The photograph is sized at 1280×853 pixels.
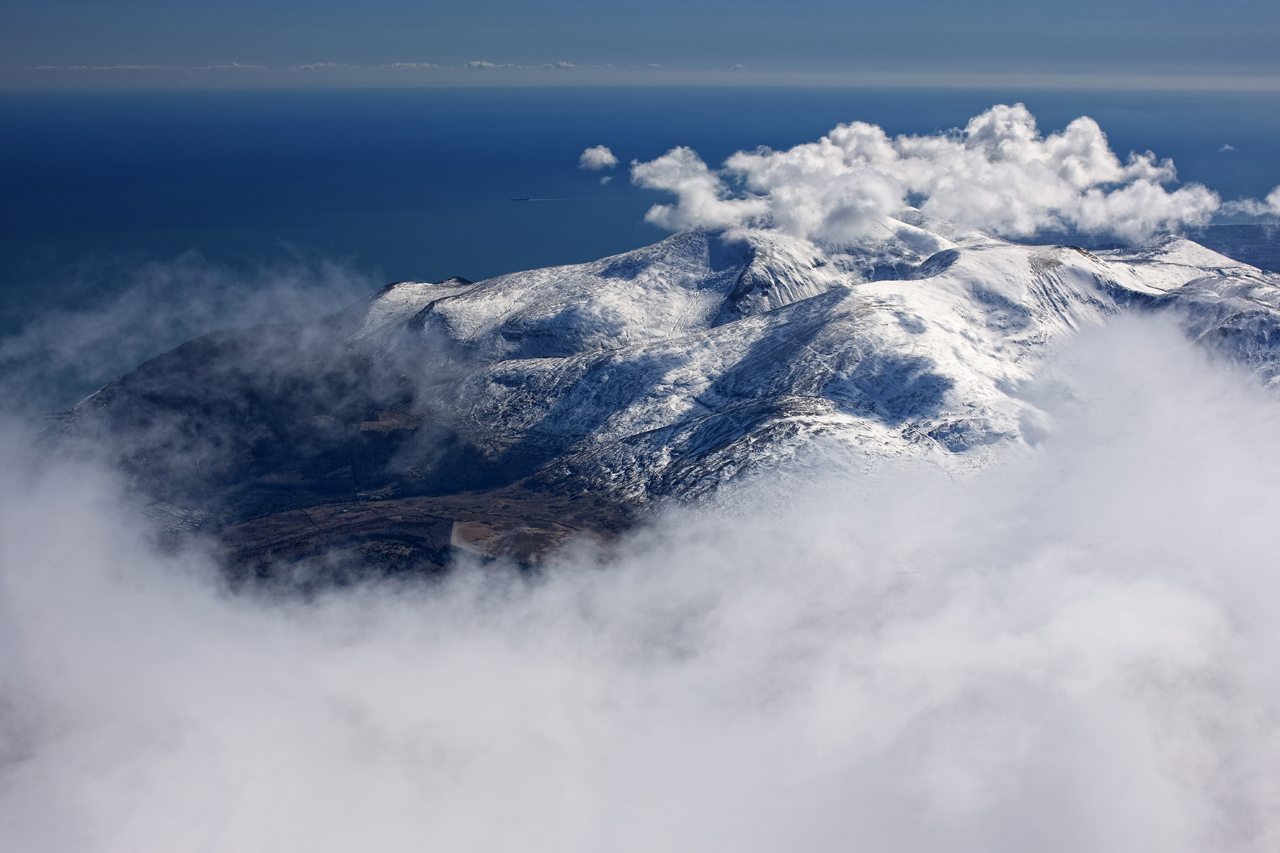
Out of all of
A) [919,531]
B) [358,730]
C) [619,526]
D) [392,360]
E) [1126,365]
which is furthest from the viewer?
[392,360]

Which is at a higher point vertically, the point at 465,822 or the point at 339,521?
the point at 339,521

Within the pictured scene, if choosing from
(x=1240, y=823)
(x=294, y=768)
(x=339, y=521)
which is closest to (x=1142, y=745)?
(x=1240, y=823)

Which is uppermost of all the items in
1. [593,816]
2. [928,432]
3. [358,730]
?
[928,432]

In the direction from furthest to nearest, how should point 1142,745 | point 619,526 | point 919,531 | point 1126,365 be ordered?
point 1126,365 → point 619,526 → point 919,531 → point 1142,745

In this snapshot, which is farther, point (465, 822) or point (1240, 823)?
point (465, 822)

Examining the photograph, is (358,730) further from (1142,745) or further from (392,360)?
(392,360)

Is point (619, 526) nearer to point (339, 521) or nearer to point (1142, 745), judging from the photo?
point (339, 521)
